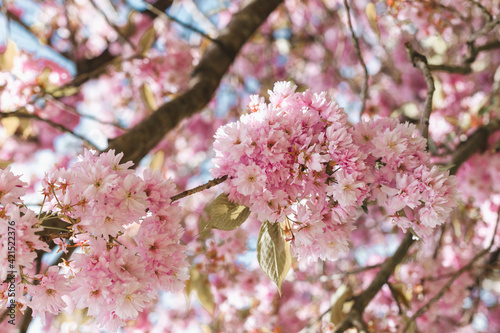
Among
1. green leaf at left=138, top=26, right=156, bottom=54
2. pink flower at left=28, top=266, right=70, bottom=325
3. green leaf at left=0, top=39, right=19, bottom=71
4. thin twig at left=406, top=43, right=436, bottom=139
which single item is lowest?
pink flower at left=28, top=266, right=70, bottom=325

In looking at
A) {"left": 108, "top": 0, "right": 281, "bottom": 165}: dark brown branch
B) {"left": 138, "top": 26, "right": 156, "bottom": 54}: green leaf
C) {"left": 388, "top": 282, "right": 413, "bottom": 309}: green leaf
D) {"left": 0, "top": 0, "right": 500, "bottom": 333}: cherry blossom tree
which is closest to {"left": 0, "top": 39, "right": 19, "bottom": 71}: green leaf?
{"left": 0, "top": 0, "right": 500, "bottom": 333}: cherry blossom tree

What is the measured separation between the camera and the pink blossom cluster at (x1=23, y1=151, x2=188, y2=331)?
0.72 meters

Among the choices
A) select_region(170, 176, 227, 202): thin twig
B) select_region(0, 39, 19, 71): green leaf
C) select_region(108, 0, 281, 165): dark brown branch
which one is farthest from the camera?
select_region(0, 39, 19, 71): green leaf

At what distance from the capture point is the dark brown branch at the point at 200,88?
4.20ft

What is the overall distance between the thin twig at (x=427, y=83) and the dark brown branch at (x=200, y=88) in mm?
780

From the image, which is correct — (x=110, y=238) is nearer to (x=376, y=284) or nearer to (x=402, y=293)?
(x=376, y=284)

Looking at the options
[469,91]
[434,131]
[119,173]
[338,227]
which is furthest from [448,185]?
[469,91]

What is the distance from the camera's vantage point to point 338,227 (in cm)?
84

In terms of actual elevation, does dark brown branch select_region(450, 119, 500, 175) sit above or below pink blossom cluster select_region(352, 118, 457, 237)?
above

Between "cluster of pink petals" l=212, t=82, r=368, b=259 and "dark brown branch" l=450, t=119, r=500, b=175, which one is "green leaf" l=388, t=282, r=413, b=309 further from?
"cluster of pink petals" l=212, t=82, r=368, b=259

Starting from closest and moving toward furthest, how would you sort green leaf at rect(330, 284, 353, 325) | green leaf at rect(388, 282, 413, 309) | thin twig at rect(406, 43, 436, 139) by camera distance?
thin twig at rect(406, 43, 436, 139), green leaf at rect(330, 284, 353, 325), green leaf at rect(388, 282, 413, 309)

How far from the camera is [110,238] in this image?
0.78 metres

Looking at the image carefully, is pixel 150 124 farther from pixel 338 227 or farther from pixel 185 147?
pixel 185 147

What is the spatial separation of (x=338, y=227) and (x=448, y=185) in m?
0.22
